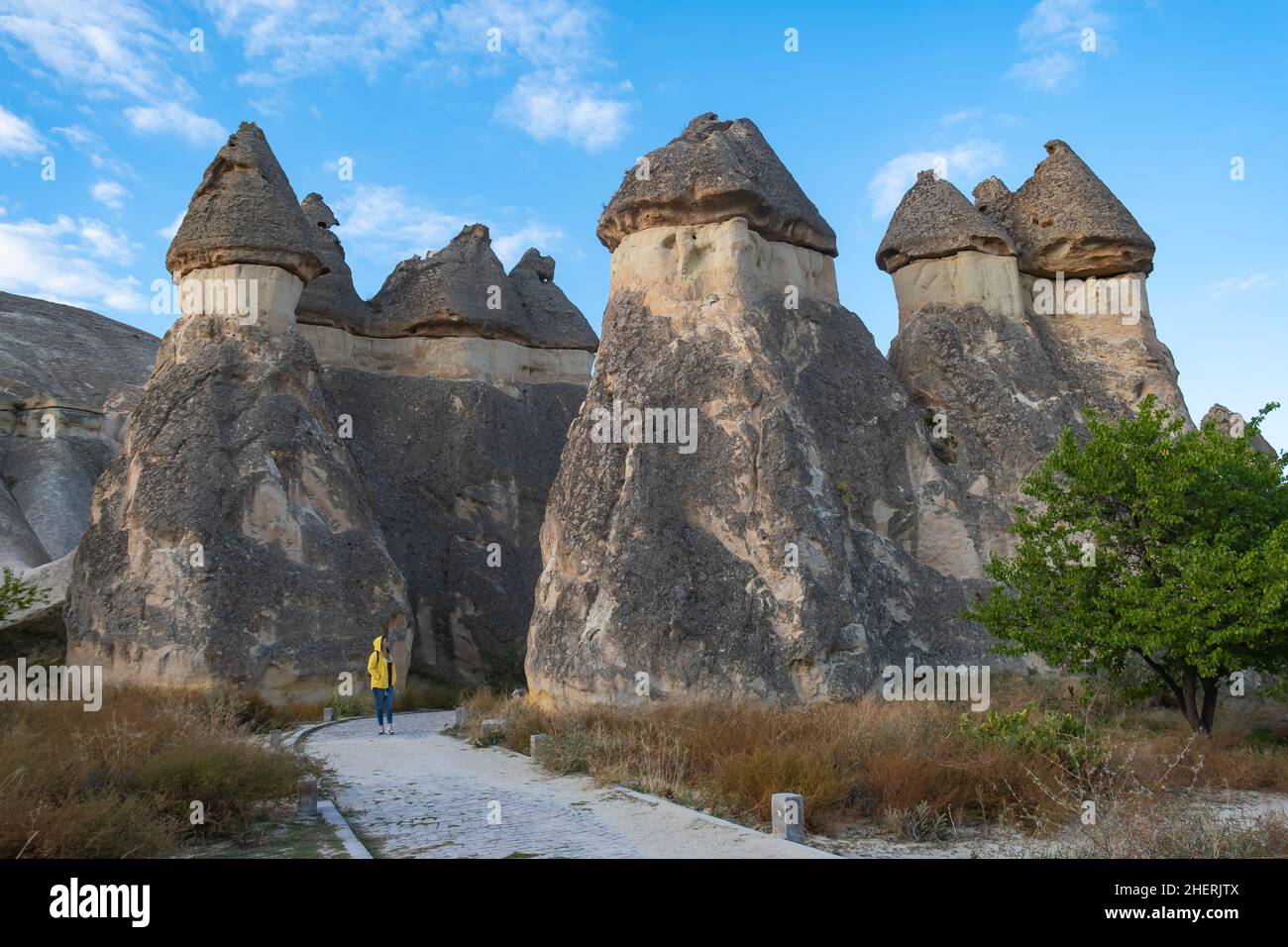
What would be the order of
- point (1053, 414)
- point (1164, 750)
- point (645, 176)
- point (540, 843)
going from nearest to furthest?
1. point (540, 843)
2. point (1164, 750)
3. point (645, 176)
4. point (1053, 414)

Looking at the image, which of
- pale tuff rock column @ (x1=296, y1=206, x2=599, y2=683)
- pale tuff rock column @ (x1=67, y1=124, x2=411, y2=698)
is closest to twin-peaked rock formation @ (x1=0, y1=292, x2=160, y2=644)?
pale tuff rock column @ (x1=67, y1=124, x2=411, y2=698)

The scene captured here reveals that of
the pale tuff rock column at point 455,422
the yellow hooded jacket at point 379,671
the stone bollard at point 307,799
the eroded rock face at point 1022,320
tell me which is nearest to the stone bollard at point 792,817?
the stone bollard at point 307,799

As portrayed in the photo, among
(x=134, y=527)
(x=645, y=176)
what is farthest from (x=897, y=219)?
(x=134, y=527)

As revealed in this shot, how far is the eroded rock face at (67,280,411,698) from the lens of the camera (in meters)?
15.0

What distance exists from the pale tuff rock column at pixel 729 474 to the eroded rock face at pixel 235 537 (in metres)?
4.74

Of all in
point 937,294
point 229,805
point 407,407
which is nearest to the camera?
point 229,805

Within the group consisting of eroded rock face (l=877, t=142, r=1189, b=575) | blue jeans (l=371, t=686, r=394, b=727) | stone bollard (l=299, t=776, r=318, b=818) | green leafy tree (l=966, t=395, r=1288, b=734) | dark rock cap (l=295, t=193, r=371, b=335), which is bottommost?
blue jeans (l=371, t=686, r=394, b=727)

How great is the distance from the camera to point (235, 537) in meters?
15.8

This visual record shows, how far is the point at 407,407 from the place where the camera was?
21.8m

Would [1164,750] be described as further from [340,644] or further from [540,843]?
[340,644]

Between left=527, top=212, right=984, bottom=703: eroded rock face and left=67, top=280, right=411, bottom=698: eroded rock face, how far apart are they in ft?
15.1

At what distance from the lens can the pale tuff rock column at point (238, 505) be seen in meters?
15.1

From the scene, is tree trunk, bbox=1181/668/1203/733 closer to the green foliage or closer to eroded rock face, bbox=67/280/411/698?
the green foliage
